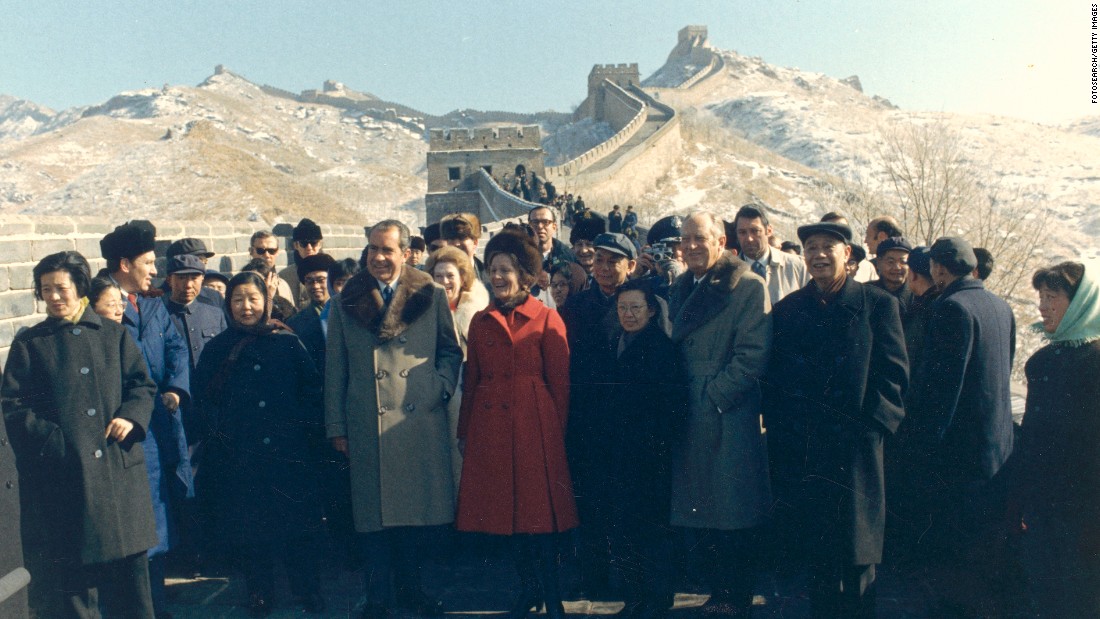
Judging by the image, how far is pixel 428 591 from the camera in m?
4.33

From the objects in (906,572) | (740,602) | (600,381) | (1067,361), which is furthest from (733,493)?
(1067,361)

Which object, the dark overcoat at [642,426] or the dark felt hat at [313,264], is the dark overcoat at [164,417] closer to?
the dark felt hat at [313,264]

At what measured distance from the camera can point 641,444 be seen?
392cm

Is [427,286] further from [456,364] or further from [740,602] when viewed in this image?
[740,602]

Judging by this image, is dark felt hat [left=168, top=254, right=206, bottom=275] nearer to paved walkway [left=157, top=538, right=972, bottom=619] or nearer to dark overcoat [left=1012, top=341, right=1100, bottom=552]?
paved walkway [left=157, top=538, right=972, bottom=619]

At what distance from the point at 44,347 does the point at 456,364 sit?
1.95m

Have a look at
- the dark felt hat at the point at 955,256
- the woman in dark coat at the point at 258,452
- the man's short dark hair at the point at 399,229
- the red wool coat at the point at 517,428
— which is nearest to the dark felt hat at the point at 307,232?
the woman in dark coat at the point at 258,452

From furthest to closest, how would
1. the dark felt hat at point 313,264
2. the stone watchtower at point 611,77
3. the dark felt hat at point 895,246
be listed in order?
the stone watchtower at point 611,77 < the dark felt hat at point 313,264 < the dark felt hat at point 895,246

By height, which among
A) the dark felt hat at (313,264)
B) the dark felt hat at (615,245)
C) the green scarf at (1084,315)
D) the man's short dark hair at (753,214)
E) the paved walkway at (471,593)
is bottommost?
the paved walkway at (471,593)

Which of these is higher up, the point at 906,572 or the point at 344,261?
the point at 344,261

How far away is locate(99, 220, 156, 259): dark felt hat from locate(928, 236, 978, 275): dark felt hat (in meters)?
4.56

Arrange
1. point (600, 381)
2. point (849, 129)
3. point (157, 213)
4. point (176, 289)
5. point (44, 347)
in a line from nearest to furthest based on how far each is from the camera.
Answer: point (44, 347), point (600, 381), point (176, 289), point (157, 213), point (849, 129)

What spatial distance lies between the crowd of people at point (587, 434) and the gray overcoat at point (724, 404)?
0.04 feet

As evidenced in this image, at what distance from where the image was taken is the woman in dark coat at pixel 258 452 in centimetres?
412
